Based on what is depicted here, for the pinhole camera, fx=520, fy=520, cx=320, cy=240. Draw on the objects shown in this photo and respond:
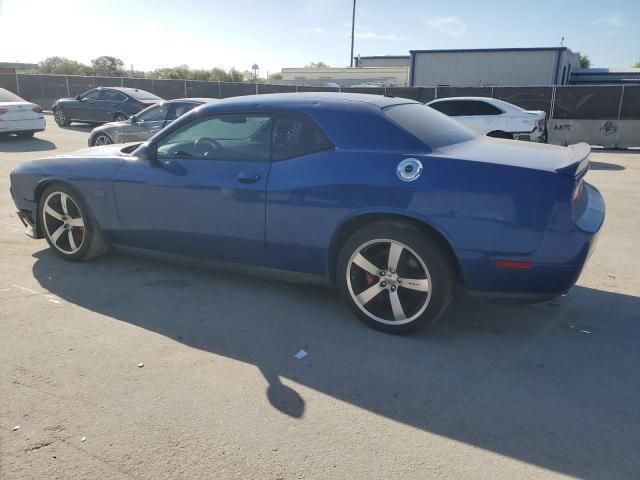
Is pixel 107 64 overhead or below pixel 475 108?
overhead

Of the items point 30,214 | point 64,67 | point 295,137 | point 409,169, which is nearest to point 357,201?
point 409,169

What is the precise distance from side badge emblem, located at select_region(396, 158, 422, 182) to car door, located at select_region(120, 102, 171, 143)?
9130 millimetres

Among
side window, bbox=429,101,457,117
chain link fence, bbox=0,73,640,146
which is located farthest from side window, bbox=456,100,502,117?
chain link fence, bbox=0,73,640,146

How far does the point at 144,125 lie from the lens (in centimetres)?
1154

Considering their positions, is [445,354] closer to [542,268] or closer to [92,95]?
[542,268]

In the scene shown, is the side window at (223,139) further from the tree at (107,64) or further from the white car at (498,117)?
the tree at (107,64)

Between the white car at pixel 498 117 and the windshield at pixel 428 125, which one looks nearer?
the windshield at pixel 428 125

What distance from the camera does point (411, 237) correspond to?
339cm

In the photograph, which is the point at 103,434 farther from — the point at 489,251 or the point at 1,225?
the point at 1,225

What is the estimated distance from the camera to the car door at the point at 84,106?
17.8 metres

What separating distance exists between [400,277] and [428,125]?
1218mm

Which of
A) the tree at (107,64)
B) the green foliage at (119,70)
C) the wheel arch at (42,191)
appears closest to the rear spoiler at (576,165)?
the wheel arch at (42,191)

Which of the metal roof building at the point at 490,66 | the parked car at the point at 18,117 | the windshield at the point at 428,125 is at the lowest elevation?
the parked car at the point at 18,117

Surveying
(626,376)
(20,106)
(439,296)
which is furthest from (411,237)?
(20,106)
